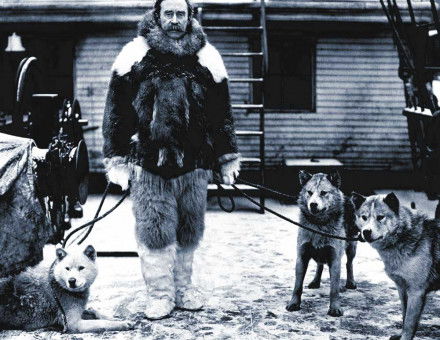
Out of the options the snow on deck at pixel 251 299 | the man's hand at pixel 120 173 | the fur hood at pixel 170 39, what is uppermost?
the fur hood at pixel 170 39

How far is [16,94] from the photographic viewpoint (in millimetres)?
7219

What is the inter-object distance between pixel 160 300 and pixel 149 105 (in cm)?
155

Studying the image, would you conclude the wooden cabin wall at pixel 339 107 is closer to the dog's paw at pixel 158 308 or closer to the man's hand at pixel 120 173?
the man's hand at pixel 120 173

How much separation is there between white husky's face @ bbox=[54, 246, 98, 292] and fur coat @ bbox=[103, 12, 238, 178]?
Answer: 0.81 m

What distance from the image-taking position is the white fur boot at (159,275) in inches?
189

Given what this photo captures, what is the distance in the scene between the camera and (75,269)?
4297mm

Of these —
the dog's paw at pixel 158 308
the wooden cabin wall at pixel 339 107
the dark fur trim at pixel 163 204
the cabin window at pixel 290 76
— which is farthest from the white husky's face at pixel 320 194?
the cabin window at pixel 290 76

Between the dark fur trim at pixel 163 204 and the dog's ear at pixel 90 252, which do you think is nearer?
the dog's ear at pixel 90 252

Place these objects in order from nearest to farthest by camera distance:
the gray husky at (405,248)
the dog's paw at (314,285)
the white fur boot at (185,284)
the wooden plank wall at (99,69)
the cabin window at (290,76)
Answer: the gray husky at (405,248) < the white fur boot at (185,284) < the dog's paw at (314,285) < the wooden plank wall at (99,69) < the cabin window at (290,76)

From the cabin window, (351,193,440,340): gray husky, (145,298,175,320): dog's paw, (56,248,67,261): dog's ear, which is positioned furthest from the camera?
the cabin window

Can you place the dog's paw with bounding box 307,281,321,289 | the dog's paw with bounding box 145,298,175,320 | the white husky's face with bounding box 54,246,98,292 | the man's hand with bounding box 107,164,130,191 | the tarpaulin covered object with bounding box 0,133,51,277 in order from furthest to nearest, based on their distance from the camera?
the dog's paw with bounding box 307,281,321,289 → the man's hand with bounding box 107,164,130,191 → the dog's paw with bounding box 145,298,175,320 → the tarpaulin covered object with bounding box 0,133,51,277 → the white husky's face with bounding box 54,246,98,292

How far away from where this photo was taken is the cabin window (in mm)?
11344

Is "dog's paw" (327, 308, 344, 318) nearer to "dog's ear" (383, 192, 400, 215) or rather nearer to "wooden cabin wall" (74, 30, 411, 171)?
"dog's ear" (383, 192, 400, 215)

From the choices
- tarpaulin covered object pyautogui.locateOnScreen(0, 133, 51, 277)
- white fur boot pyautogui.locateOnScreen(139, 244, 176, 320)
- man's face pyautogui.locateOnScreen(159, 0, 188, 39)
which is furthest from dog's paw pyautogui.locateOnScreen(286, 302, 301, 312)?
man's face pyautogui.locateOnScreen(159, 0, 188, 39)
